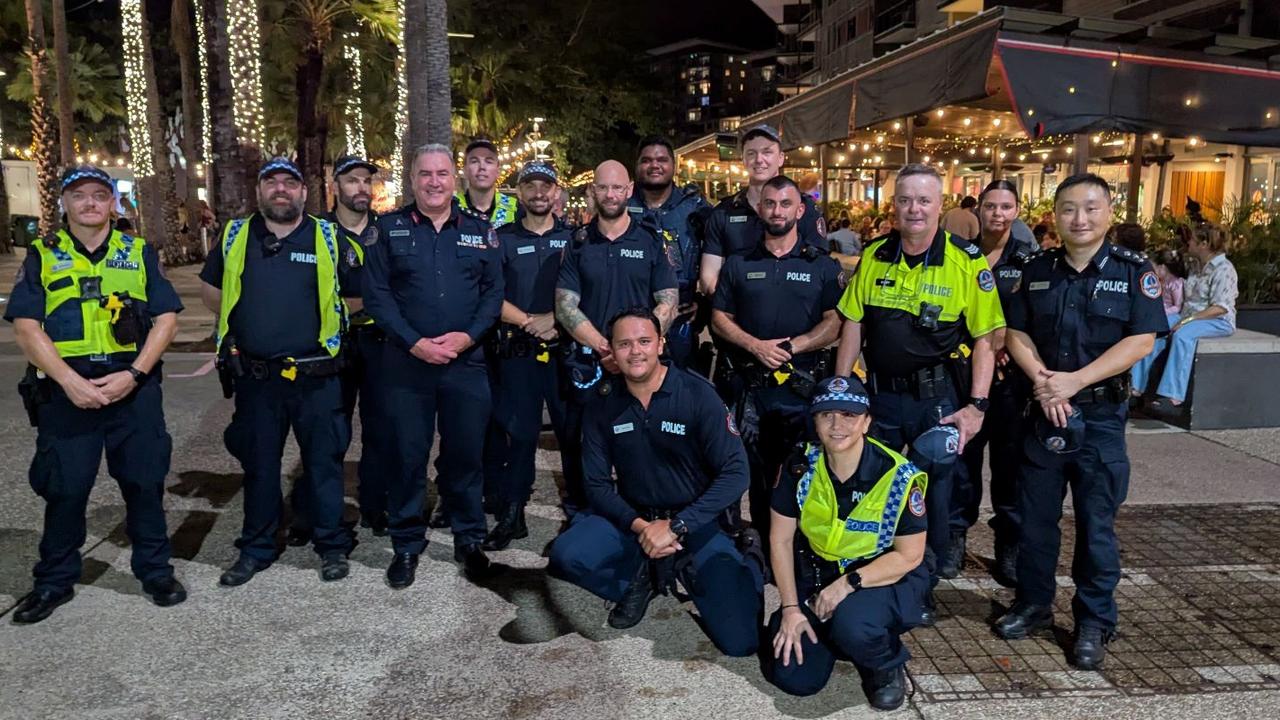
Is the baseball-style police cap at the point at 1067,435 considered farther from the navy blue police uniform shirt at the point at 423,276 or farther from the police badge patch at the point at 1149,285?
the navy blue police uniform shirt at the point at 423,276

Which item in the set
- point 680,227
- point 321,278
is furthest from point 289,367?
point 680,227

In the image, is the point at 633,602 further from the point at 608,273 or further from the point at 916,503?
the point at 608,273

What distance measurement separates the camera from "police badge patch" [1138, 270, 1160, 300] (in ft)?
11.9

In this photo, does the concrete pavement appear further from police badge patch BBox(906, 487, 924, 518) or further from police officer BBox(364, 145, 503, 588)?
police badge patch BBox(906, 487, 924, 518)

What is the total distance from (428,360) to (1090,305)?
2937 mm

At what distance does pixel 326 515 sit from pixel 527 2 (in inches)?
1315

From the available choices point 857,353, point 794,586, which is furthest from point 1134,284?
point 794,586

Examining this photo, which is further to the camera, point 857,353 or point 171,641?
point 857,353

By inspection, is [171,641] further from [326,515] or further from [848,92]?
[848,92]

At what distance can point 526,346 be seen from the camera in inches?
197

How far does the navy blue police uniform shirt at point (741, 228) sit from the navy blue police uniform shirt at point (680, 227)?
0.18 m

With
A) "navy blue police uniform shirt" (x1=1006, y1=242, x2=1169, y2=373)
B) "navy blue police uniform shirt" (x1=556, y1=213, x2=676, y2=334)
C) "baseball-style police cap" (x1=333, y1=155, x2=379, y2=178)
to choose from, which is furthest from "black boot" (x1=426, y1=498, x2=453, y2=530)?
"navy blue police uniform shirt" (x1=1006, y1=242, x2=1169, y2=373)

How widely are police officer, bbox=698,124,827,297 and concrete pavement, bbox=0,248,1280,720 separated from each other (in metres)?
1.76

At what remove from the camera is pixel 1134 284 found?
3.65m
